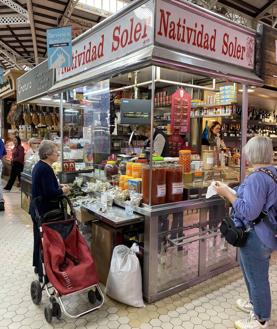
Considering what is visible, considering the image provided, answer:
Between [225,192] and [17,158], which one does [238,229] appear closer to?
[225,192]

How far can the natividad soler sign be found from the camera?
265 cm

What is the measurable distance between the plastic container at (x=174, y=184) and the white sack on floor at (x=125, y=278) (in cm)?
72

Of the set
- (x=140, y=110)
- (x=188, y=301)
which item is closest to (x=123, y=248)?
(x=188, y=301)

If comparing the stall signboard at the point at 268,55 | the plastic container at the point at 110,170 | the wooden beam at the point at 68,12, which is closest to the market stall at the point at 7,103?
the wooden beam at the point at 68,12

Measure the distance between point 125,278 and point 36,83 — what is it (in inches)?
189

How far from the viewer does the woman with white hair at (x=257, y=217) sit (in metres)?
2.17

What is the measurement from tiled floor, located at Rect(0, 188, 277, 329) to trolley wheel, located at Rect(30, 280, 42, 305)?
5 centimetres

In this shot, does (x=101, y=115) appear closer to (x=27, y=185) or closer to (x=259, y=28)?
(x=27, y=185)

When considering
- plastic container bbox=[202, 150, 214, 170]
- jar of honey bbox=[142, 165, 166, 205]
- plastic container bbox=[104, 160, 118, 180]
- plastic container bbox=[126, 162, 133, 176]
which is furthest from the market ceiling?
jar of honey bbox=[142, 165, 166, 205]

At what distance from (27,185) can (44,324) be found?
3.76 metres

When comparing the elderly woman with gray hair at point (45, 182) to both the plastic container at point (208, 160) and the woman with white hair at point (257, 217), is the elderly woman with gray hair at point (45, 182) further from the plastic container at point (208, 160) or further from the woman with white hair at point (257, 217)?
the plastic container at point (208, 160)

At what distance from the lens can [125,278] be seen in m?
2.79

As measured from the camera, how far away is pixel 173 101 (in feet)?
16.6

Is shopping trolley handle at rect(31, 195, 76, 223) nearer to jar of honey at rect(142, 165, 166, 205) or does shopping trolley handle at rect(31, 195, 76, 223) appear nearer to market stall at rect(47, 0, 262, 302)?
market stall at rect(47, 0, 262, 302)
